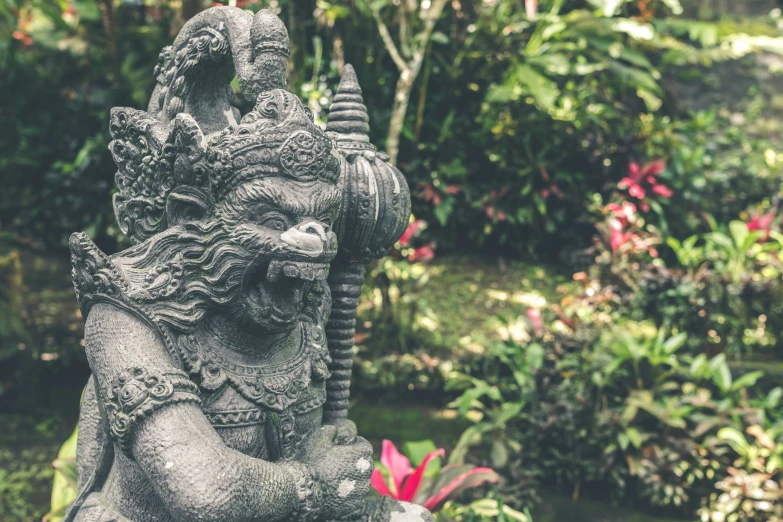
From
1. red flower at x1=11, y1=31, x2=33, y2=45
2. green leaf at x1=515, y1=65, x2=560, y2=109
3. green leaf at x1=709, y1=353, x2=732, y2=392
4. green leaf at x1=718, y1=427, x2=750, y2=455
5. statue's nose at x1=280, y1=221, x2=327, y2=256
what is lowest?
green leaf at x1=718, y1=427, x2=750, y2=455

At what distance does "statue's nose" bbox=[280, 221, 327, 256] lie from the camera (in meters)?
1.68

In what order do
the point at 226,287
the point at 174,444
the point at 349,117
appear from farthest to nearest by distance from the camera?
the point at 349,117 → the point at 226,287 → the point at 174,444

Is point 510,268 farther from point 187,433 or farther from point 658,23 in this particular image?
point 187,433

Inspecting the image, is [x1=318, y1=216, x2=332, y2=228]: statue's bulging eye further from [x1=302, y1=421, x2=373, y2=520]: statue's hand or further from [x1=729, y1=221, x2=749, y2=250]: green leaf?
[x1=729, y1=221, x2=749, y2=250]: green leaf

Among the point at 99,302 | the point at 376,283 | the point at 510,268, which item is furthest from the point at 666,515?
the point at 99,302

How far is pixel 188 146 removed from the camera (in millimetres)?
1725

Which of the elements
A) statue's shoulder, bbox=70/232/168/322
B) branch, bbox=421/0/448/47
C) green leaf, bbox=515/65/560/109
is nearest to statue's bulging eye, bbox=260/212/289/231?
statue's shoulder, bbox=70/232/168/322

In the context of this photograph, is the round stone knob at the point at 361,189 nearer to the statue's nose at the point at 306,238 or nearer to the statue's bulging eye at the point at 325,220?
the statue's bulging eye at the point at 325,220

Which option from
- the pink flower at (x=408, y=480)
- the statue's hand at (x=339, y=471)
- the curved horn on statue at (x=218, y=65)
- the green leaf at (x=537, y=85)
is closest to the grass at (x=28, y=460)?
the pink flower at (x=408, y=480)

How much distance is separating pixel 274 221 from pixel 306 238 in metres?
0.09

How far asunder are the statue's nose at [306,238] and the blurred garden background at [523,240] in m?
1.98

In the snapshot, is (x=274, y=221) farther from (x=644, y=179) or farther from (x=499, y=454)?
(x=644, y=179)

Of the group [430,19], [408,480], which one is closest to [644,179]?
[430,19]

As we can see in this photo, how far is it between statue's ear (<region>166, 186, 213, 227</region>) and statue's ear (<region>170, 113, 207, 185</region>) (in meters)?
0.03
